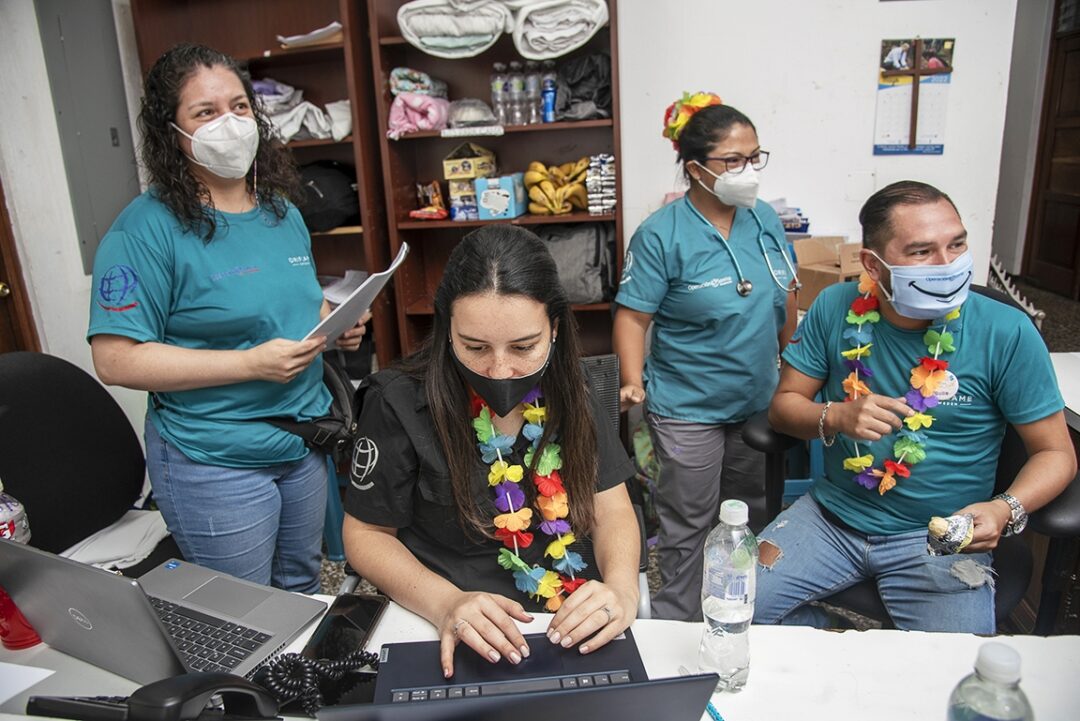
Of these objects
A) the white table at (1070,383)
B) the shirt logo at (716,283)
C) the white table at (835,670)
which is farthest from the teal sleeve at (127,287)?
the white table at (1070,383)

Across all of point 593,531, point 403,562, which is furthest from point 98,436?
point 593,531

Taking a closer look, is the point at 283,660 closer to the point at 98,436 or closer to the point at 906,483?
the point at 98,436

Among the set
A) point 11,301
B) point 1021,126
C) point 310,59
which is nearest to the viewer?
point 11,301

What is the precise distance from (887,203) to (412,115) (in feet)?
6.44

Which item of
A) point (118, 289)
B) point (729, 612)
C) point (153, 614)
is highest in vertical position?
point (118, 289)

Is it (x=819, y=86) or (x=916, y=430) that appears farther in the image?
(x=819, y=86)

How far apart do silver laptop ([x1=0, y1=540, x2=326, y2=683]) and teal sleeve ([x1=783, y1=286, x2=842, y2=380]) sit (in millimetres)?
1201

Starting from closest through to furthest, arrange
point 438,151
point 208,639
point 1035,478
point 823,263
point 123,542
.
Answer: point 208,639 < point 1035,478 < point 123,542 < point 823,263 < point 438,151

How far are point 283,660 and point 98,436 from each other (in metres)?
A: 1.08

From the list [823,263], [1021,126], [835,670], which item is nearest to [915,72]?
[823,263]

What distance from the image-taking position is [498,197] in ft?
10.0

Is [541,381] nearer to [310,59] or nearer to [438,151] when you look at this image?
[438,151]

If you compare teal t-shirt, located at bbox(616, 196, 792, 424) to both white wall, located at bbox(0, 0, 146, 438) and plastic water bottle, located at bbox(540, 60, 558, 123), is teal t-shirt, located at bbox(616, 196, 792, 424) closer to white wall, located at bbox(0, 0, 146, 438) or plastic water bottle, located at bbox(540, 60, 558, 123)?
plastic water bottle, located at bbox(540, 60, 558, 123)

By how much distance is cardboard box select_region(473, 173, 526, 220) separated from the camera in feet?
9.97
